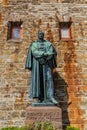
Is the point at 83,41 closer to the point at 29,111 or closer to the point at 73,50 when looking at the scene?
the point at 73,50

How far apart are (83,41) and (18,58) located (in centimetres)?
227

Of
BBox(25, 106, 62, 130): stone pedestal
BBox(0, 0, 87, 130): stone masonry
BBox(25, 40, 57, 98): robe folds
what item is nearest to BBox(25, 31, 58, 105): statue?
BBox(25, 40, 57, 98): robe folds

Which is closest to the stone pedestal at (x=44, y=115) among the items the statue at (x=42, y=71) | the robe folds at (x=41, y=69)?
the statue at (x=42, y=71)

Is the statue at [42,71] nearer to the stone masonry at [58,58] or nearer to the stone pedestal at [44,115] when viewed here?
the stone pedestal at [44,115]

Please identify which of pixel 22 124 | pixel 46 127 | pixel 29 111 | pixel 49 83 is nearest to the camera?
pixel 46 127

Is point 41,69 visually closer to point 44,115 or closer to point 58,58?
point 44,115

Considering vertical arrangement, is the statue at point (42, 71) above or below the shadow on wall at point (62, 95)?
above

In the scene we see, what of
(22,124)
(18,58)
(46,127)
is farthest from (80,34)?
(46,127)

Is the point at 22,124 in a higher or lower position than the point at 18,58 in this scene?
lower

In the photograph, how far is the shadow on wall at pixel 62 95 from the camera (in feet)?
29.0

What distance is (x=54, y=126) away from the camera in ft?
23.7

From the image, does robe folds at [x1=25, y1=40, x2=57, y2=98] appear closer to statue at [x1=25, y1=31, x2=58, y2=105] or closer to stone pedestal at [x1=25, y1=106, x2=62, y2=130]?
statue at [x1=25, y1=31, x2=58, y2=105]

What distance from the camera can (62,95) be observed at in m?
9.16

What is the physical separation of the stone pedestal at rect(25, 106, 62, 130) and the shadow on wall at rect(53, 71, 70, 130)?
4.65ft
